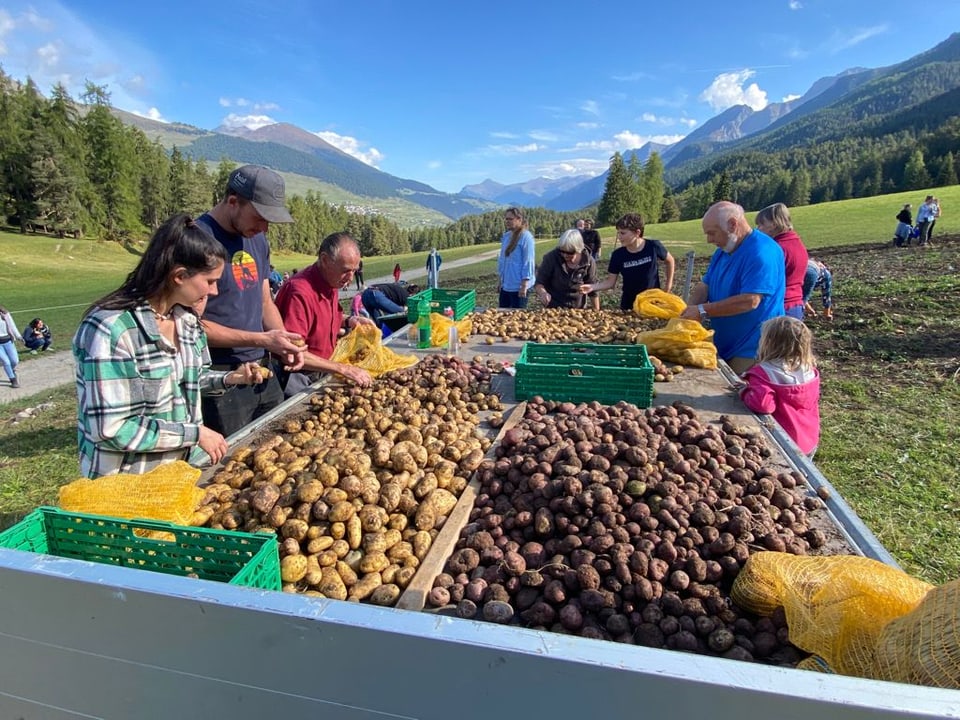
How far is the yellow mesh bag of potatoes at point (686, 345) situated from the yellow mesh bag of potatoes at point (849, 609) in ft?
9.41

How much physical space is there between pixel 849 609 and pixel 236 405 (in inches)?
145

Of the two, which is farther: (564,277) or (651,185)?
(651,185)

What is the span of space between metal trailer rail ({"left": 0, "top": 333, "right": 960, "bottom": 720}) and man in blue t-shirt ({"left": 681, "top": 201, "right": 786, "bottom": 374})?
385cm

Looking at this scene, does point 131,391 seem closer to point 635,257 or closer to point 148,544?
point 148,544

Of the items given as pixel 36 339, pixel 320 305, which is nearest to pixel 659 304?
pixel 320 305

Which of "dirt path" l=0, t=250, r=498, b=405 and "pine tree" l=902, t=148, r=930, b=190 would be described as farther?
"pine tree" l=902, t=148, r=930, b=190

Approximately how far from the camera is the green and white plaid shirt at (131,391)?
2262 millimetres

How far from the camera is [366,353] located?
462cm

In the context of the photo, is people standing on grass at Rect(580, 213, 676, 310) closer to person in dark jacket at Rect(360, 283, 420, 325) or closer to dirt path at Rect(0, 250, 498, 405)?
person in dark jacket at Rect(360, 283, 420, 325)

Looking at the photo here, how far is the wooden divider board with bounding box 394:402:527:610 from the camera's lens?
77.5 inches

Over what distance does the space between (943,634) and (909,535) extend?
3576 mm

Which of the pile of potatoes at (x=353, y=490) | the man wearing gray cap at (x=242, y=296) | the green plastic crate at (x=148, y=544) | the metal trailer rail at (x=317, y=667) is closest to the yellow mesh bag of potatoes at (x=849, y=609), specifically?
the metal trailer rail at (x=317, y=667)

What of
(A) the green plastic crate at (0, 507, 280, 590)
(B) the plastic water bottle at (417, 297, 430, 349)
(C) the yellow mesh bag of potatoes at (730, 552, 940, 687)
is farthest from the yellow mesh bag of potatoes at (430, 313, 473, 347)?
(C) the yellow mesh bag of potatoes at (730, 552, 940, 687)

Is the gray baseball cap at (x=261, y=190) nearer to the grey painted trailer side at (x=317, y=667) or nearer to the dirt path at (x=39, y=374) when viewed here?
the grey painted trailer side at (x=317, y=667)
